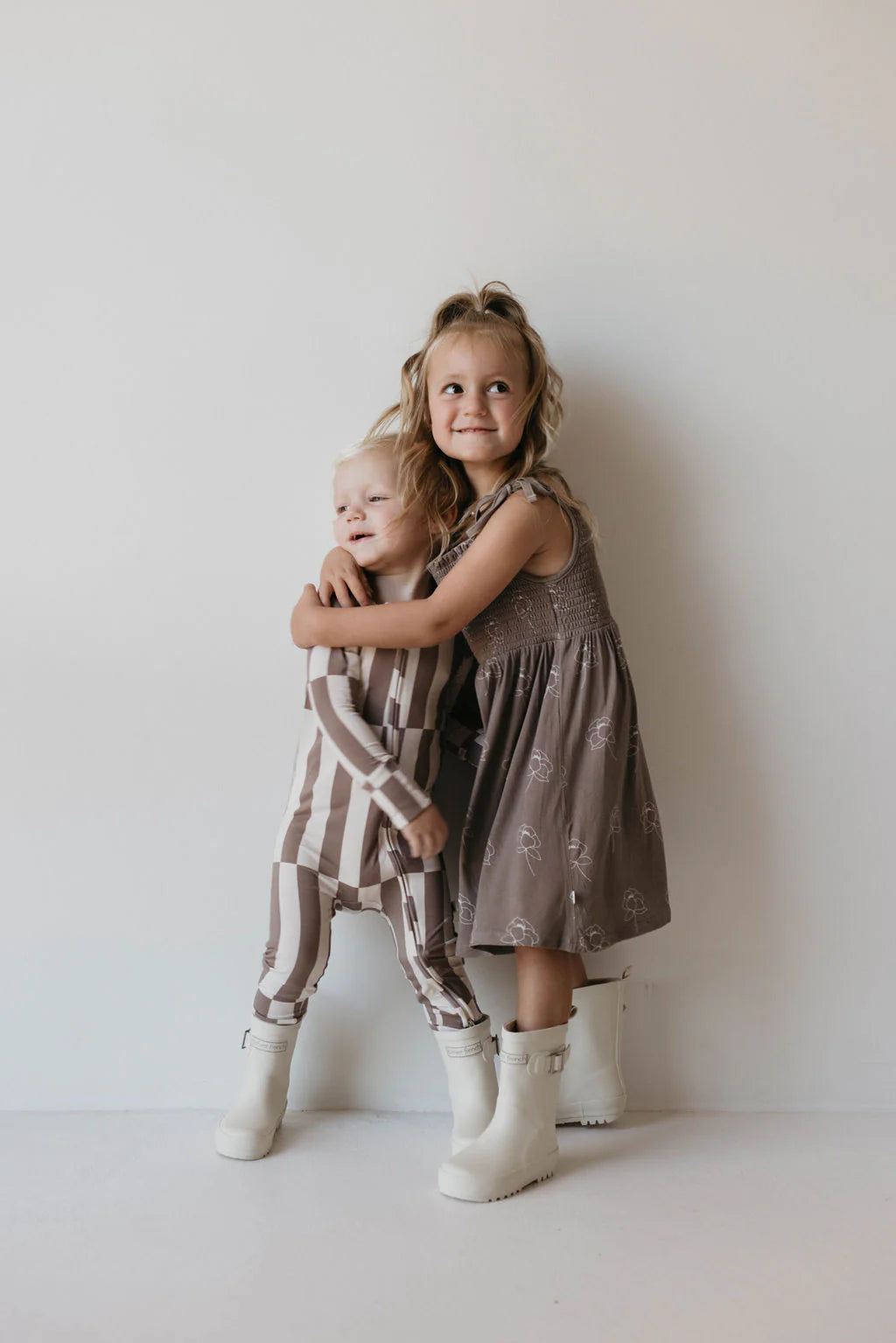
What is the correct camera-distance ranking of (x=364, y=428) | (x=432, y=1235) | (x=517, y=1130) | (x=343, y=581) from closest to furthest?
1. (x=432, y=1235)
2. (x=517, y=1130)
3. (x=343, y=581)
4. (x=364, y=428)

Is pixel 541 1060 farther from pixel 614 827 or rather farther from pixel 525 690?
pixel 525 690

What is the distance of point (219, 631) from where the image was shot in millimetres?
1360

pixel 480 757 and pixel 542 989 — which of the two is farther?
pixel 480 757

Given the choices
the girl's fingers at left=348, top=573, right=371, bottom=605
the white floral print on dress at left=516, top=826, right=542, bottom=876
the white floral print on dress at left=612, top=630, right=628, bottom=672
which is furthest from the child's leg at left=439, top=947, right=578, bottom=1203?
the girl's fingers at left=348, top=573, right=371, bottom=605

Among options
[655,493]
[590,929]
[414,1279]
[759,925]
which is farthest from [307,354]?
[414,1279]

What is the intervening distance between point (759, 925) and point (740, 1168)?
30cm

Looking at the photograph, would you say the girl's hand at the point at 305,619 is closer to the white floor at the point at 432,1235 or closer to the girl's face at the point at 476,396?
the girl's face at the point at 476,396

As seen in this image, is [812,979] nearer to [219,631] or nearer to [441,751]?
[441,751]

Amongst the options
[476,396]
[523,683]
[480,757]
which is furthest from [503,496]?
[480,757]

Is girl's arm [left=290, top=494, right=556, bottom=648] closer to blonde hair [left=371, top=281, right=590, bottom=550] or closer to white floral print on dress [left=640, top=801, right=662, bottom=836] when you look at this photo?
blonde hair [left=371, top=281, right=590, bottom=550]

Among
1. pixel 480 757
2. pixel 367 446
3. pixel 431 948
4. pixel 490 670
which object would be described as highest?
pixel 367 446

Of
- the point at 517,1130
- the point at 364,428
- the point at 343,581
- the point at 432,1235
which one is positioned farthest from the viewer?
the point at 364,428

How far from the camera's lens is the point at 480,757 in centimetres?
130

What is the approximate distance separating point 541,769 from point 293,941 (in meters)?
0.36
